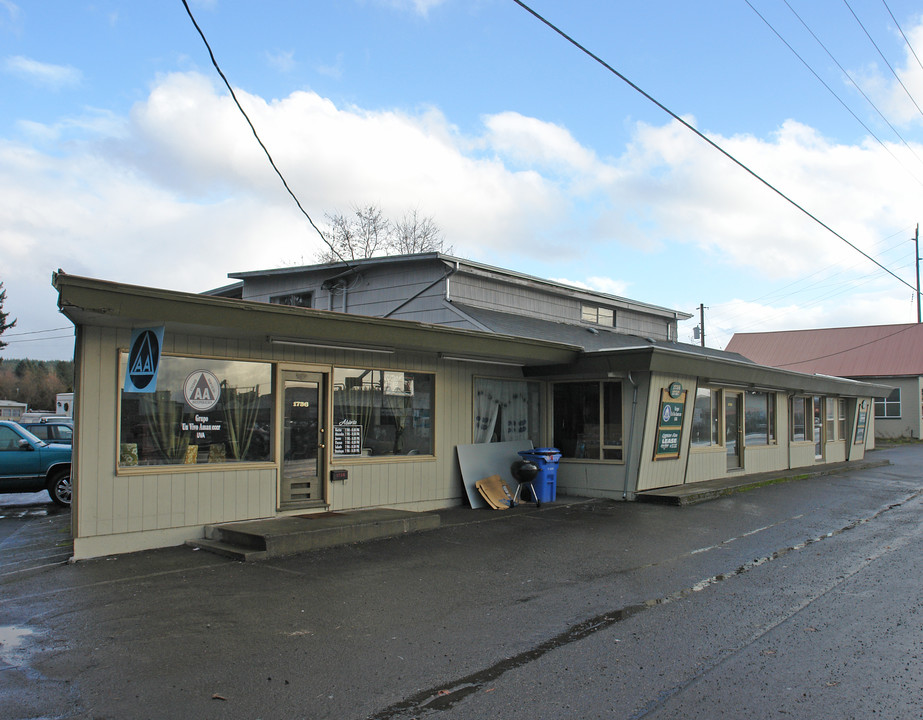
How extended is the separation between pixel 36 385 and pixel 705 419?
89.3 meters

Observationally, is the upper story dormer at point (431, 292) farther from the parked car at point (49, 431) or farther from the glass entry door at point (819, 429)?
the parked car at point (49, 431)

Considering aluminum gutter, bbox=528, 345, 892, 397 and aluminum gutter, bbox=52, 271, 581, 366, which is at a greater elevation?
aluminum gutter, bbox=52, 271, 581, 366

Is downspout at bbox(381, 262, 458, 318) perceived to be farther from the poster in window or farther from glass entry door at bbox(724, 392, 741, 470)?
glass entry door at bbox(724, 392, 741, 470)

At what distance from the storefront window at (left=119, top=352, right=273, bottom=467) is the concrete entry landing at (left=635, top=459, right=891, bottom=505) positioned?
7.66m

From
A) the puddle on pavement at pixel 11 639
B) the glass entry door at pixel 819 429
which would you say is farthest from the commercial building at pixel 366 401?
the glass entry door at pixel 819 429

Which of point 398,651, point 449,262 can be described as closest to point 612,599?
point 398,651

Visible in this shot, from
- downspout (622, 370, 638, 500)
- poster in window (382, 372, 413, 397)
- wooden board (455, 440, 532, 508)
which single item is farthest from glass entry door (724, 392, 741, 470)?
poster in window (382, 372, 413, 397)

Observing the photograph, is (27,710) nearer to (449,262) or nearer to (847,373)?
(449,262)

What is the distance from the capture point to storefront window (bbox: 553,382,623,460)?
47.7 feet

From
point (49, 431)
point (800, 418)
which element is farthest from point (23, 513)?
point (800, 418)

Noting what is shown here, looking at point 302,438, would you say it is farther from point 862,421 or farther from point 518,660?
point 862,421

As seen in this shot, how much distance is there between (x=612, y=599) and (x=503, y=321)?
10.7 metres

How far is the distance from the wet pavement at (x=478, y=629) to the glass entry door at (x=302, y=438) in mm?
1712

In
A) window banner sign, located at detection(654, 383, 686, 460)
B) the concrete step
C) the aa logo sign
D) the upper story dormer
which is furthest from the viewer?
the upper story dormer
